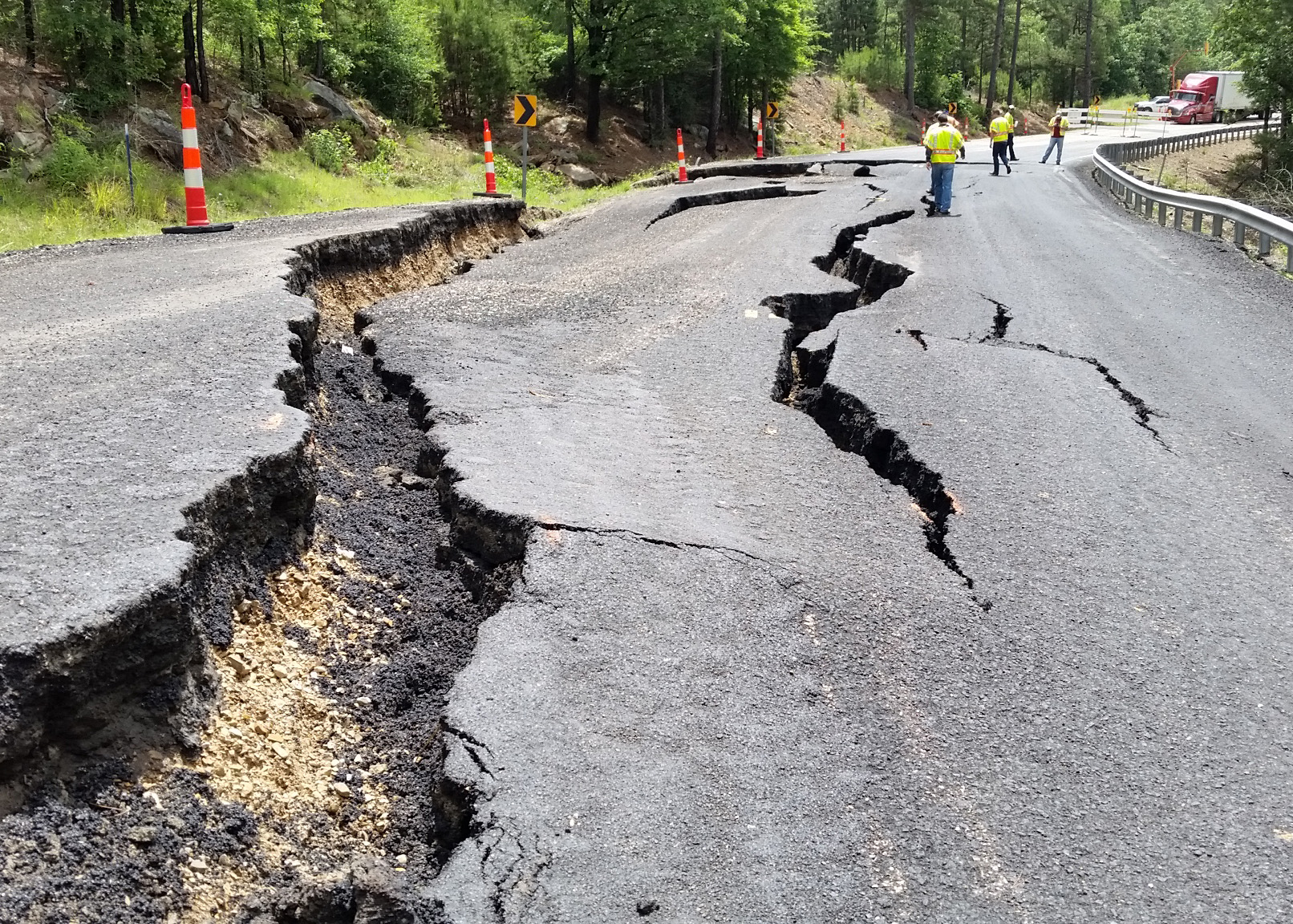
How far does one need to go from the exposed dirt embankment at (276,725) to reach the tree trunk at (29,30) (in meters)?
14.5

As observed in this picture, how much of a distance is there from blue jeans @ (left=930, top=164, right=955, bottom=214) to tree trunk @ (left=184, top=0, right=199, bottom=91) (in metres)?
11.9

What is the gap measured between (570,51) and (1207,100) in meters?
40.4

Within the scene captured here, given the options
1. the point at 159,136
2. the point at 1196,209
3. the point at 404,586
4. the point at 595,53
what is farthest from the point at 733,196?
the point at 595,53

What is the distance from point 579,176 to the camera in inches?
1054

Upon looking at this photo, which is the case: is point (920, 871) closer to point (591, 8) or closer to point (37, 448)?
point (37, 448)

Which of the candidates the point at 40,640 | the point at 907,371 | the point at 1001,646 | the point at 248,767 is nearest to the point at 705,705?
the point at 1001,646

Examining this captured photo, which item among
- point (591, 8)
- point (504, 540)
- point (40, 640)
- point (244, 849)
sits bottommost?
point (244, 849)

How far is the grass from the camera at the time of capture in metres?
10.4

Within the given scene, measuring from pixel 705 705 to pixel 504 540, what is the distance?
4.03 ft

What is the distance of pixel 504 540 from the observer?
372 cm

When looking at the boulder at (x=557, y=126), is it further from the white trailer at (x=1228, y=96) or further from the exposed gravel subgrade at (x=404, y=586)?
the white trailer at (x=1228, y=96)

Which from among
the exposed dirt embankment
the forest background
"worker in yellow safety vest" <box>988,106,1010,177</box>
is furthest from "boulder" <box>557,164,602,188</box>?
the exposed dirt embankment

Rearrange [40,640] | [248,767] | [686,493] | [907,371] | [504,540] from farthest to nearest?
[907,371], [686,493], [504,540], [248,767], [40,640]

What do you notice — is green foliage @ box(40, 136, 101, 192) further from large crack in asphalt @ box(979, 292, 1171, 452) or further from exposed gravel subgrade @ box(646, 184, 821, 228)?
→ large crack in asphalt @ box(979, 292, 1171, 452)
